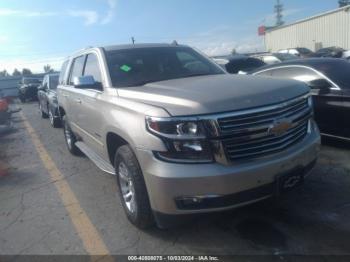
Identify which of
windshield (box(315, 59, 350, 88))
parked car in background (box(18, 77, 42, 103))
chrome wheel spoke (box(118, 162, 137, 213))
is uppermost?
windshield (box(315, 59, 350, 88))

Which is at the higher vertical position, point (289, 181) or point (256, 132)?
point (256, 132)

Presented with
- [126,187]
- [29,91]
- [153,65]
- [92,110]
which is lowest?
[29,91]

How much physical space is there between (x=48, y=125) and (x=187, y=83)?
9.84 meters

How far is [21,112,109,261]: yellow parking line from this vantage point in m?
3.87

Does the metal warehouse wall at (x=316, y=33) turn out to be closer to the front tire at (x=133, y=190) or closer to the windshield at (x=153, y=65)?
the windshield at (x=153, y=65)

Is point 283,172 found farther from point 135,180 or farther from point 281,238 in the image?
point 135,180

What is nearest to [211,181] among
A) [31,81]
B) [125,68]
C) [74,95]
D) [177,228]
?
[177,228]

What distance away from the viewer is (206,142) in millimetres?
3232

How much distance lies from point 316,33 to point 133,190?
1595 inches

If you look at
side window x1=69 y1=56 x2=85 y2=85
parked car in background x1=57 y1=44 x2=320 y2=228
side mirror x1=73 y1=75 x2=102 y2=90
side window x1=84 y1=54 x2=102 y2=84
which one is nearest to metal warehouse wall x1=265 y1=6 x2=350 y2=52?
side window x1=69 y1=56 x2=85 y2=85

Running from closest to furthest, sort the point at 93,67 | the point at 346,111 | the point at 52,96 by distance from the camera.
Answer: the point at 93,67, the point at 346,111, the point at 52,96

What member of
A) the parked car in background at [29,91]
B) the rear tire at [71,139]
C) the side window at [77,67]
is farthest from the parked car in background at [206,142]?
the parked car in background at [29,91]

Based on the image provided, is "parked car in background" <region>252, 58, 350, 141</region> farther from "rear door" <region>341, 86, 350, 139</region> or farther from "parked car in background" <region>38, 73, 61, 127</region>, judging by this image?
"parked car in background" <region>38, 73, 61, 127</region>

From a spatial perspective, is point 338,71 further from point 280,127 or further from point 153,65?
point 280,127
